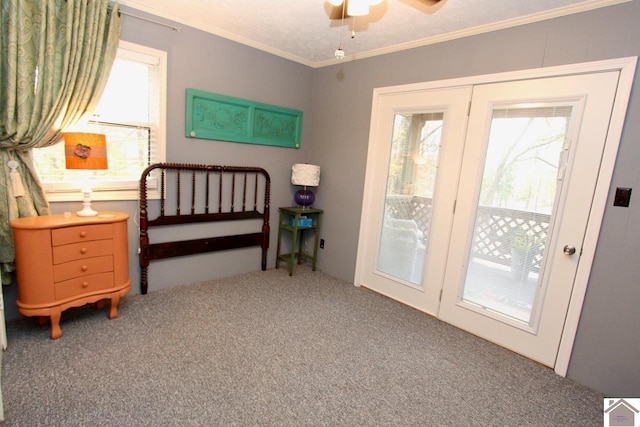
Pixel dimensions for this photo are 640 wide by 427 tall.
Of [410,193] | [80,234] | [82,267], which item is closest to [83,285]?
[82,267]

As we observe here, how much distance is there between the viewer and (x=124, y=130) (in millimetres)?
2648

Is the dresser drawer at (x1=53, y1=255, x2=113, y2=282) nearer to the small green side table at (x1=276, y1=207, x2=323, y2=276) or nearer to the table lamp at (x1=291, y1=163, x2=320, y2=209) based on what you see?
the small green side table at (x1=276, y1=207, x2=323, y2=276)

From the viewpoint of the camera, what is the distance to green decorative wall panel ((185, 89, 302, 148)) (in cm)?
293

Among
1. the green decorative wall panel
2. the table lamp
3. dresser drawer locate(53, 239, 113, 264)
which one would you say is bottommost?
dresser drawer locate(53, 239, 113, 264)

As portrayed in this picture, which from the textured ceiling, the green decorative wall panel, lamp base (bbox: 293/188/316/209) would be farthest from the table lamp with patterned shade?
lamp base (bbox: 293/188/316/209)

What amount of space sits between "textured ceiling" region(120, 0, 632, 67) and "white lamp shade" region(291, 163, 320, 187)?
1.18 m

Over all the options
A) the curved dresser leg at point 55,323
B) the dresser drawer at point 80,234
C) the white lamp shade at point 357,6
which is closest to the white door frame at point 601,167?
the white lamp shade at point 357,6

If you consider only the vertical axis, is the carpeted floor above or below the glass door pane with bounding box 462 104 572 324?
below

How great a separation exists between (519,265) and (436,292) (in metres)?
0.71

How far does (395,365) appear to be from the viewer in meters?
2.13

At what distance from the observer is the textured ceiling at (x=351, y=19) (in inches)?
83.9

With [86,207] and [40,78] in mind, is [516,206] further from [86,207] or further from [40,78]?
[40,78]

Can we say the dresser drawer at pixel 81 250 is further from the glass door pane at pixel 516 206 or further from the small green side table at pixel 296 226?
the glass door pane at pixel 516 206

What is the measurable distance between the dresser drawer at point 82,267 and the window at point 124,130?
0.56 meters
